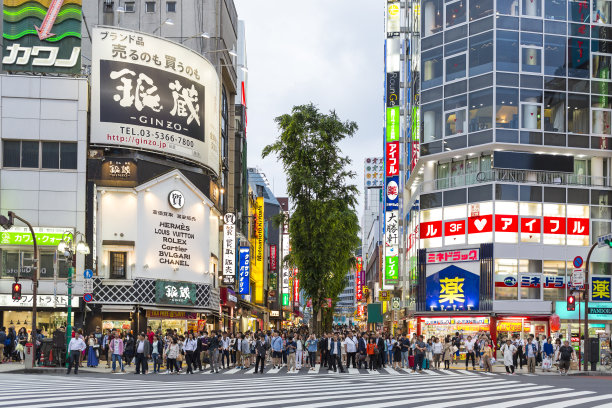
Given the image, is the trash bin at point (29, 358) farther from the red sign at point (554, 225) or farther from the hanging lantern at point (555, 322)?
the red sign at point (554, 225)

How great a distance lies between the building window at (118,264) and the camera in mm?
45375

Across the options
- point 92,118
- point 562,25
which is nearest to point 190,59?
point 92,118

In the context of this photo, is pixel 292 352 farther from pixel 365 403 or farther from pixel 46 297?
pixel 365 403

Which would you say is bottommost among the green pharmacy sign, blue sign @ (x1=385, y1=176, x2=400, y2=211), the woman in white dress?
the woman in white dress

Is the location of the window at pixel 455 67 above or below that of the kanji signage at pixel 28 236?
above

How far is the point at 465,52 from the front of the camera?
51.9m

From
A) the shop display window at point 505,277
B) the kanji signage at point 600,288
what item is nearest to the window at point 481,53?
the shop display window at point 505,277

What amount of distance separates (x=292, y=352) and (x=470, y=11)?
2589cm

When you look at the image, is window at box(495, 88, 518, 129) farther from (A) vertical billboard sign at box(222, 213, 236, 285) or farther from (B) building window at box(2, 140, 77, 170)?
(B) building window at box(2, 140, 77, 170)

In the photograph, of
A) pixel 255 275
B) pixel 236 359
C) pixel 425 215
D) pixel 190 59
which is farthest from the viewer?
pixel 255 275

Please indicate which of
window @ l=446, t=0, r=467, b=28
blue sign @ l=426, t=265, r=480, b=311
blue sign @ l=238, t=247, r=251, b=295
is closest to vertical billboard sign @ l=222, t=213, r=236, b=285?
blue sign @ l=238, t=247, r=251, b=295

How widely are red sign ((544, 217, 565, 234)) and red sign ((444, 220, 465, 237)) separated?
4.83 metres

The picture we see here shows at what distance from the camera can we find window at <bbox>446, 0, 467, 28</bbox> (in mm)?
52375

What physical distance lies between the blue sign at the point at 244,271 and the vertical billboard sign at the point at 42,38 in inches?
→ 907
